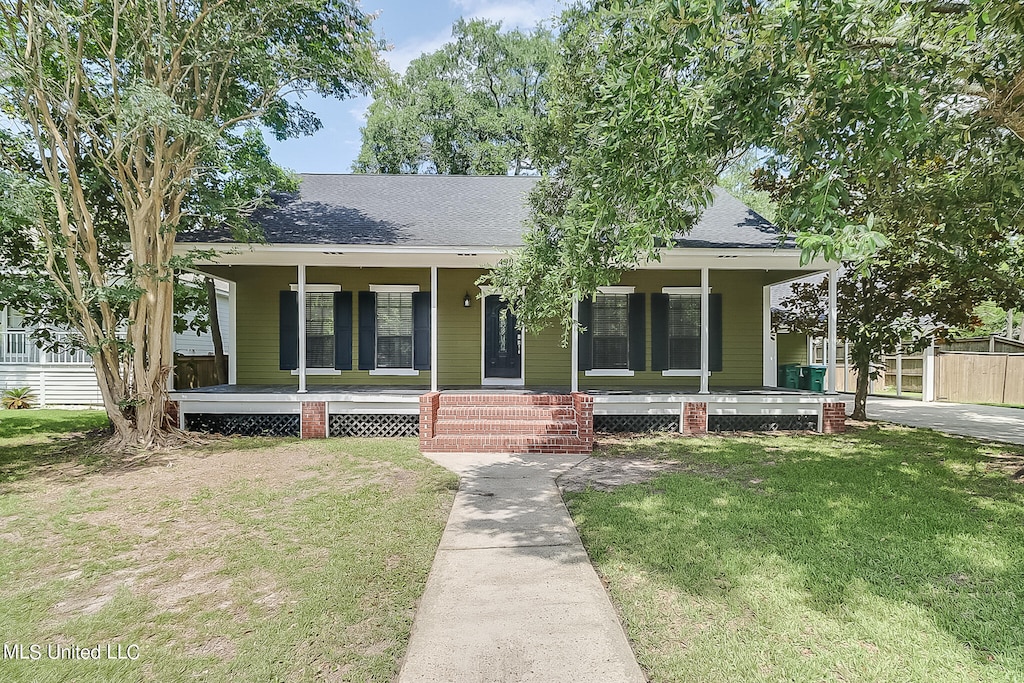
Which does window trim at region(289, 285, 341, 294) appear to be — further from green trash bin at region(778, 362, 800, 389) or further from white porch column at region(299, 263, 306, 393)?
green trash bin at region(778, 362, 800, 389)

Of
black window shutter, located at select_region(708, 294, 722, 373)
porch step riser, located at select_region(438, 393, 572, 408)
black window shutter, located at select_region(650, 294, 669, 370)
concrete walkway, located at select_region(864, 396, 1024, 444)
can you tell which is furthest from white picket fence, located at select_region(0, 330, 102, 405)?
concrete walkway, located at select_region(864, 396, 1024, 444)

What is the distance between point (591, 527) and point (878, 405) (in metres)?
12.5

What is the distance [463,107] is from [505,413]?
19.5 m

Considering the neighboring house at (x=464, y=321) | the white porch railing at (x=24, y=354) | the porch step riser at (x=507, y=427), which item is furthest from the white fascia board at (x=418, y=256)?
the white porch railing at (x=24, y=354)

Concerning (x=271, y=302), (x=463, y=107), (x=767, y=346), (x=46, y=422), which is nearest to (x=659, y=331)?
(x=767, y=346)

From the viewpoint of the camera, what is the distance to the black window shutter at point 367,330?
Answer: 10516 mm

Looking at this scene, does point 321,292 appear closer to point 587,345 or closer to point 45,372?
point 587,345

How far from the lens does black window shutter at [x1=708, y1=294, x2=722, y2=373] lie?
10719 mm

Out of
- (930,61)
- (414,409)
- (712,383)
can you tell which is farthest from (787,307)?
(414,409)

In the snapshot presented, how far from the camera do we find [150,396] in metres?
7.71

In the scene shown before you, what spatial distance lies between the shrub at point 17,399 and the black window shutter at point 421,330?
975 cm

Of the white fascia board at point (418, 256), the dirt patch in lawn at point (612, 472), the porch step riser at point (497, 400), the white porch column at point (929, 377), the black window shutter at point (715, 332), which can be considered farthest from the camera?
the white porch column at point (929, 377)

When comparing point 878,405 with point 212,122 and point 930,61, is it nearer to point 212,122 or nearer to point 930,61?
point 930,61

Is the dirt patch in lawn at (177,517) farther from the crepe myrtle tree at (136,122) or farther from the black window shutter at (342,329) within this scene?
the black window shutter at (342,329)
